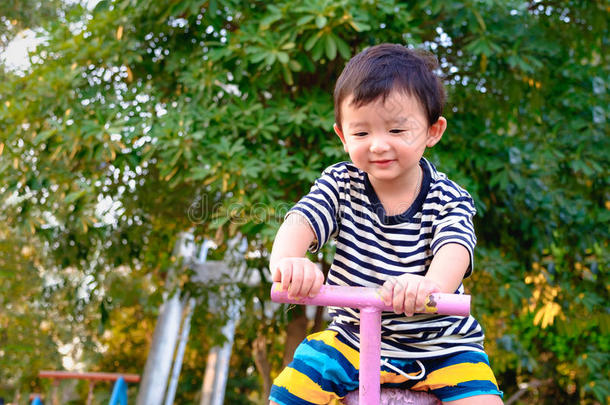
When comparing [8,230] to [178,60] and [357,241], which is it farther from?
[357,241]

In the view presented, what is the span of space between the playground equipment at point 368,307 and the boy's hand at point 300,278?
12mm

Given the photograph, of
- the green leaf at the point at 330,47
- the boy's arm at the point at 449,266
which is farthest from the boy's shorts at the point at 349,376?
the green leaf at the point at 330,47

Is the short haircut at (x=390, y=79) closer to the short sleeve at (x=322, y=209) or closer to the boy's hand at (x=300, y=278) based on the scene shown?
the short sleeve at (x=322, y=209)

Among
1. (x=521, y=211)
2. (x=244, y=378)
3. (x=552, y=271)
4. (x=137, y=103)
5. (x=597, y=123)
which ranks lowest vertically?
(x=244, y=378)

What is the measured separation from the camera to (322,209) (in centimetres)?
168

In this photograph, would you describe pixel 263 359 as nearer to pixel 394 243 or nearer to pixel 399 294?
pixel 394 243

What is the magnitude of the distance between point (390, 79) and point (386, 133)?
136 mm

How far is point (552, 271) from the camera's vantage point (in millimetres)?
4887

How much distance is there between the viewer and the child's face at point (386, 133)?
155 cm

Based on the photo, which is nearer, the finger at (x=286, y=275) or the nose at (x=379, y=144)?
the finger at (x=286, y=275)

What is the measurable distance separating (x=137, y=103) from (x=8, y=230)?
4.41 m

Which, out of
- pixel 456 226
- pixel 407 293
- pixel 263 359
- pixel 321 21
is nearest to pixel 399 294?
pixel 407 293

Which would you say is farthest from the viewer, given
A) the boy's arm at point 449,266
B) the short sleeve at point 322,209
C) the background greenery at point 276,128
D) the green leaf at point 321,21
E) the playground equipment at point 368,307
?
the background greenery at point 276,128

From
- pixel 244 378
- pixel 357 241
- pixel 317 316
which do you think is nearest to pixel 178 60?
pixel 317 316
